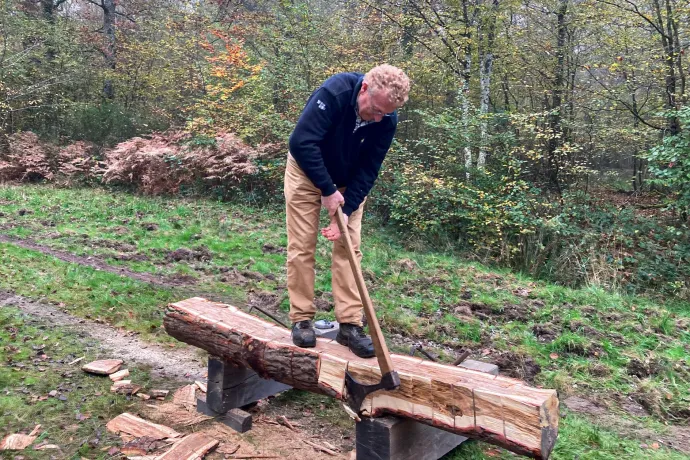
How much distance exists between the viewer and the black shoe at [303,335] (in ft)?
10.9

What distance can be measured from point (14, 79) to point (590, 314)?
16956mm

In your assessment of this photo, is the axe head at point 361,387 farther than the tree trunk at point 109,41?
No

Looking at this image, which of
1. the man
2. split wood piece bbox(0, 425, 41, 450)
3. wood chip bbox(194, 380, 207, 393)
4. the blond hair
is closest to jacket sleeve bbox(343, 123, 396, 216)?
the man

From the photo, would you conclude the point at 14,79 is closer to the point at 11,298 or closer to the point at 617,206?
the point at 11,298

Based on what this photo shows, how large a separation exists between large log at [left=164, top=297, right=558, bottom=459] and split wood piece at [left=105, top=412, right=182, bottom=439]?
610 millimetres

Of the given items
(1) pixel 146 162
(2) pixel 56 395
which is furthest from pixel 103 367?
(1) pixel 146 162

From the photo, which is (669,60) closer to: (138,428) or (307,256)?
(307,256)

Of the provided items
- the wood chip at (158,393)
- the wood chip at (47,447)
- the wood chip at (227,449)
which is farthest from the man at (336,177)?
the wood chip at (47,447)

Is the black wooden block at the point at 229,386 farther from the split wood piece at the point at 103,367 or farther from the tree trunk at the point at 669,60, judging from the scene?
the tree trunk at the point at 669,60

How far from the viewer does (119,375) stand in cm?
407

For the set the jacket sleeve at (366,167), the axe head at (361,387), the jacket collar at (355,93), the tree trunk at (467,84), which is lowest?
the axe head at (361,387)

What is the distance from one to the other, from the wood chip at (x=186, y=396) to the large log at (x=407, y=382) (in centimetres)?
43

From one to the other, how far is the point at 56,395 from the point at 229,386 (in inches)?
49.4

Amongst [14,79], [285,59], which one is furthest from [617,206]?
[14,79]
